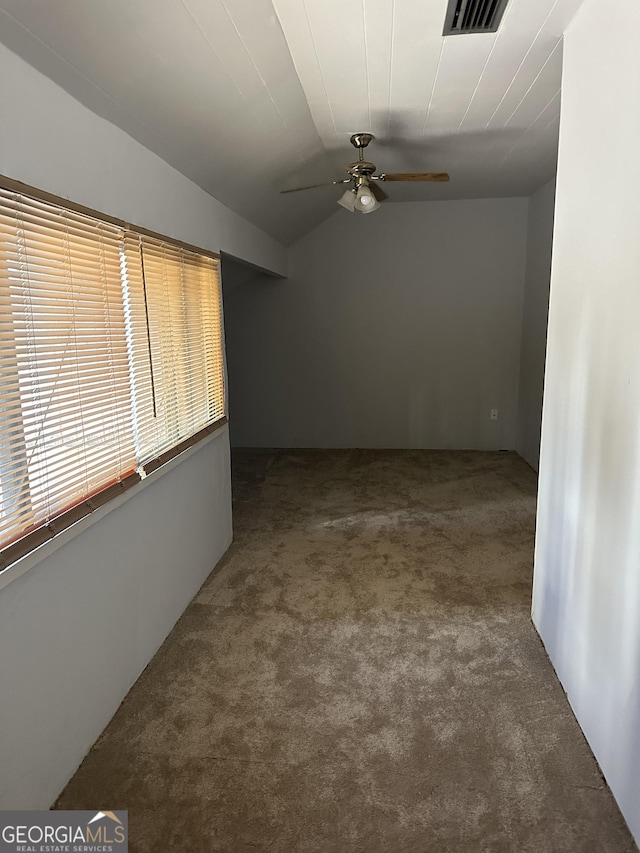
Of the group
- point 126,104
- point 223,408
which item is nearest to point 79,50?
point 126,104

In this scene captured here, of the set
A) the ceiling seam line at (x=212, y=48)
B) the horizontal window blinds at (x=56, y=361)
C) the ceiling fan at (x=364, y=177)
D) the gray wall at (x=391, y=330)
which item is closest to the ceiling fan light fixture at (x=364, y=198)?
the ceiling fan at (x=364, y=177)

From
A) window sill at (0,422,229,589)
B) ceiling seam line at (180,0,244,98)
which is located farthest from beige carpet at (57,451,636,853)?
ceiling seam line at (180,0,244,98)

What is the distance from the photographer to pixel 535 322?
507cm

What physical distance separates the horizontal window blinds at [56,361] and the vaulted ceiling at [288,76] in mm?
456

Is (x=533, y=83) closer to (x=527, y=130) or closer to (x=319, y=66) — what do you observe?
(x=527, y=130)

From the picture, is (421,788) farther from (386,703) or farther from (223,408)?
(223,408)

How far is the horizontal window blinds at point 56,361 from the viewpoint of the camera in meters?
1.48

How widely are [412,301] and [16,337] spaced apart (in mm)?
4582

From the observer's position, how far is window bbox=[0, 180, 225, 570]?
4.90ft

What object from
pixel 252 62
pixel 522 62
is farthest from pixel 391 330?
pixel 252 62

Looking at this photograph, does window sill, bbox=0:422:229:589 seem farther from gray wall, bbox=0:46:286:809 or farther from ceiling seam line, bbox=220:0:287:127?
ceiling seam line, bbox=220:0:287:127

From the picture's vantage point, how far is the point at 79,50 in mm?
1562

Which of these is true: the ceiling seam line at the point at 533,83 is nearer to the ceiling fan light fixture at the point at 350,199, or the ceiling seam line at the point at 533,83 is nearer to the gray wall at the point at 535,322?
the ceiling fan light fixture at the point at 350,199

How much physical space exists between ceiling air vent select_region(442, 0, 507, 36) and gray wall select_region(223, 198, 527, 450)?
3490 millimetres
